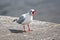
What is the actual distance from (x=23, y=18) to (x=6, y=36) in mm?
1272

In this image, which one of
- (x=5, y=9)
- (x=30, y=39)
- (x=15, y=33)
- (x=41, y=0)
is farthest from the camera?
(x=41, y=0)

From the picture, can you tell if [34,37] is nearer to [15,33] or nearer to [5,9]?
[15,33]

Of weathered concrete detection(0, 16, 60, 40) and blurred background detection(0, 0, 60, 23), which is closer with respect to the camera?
weathered concrete detection(0, 16, 60, 40)

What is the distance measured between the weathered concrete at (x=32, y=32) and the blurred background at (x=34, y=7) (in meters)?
5.34

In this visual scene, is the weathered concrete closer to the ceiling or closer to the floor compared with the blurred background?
closer to the floor

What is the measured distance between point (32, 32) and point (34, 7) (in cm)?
1020

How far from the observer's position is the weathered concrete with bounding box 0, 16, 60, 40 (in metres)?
13.7

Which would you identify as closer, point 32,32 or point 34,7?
point 32,32

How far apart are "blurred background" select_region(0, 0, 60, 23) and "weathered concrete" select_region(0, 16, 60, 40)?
17.5ft

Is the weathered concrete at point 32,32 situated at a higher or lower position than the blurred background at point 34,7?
lower

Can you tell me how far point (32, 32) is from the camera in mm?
14688

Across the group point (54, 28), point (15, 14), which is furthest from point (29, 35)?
point (15, 14)

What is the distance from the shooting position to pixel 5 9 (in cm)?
2523

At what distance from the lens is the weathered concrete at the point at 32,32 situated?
45.1 ft
